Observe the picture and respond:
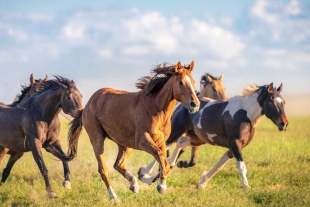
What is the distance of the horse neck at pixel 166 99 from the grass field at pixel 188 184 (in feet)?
4.41

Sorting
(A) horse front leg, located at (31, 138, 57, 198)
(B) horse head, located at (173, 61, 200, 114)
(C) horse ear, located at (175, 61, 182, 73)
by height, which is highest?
(C) horse ear, located at (175, 61, 182, 73)

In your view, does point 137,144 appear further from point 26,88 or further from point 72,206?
point 26,88

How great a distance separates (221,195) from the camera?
31.0 ft

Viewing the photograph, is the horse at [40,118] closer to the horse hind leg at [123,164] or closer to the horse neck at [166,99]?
the horse hind leg at [123,164]

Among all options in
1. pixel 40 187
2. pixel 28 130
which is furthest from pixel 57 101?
pixel 40 187

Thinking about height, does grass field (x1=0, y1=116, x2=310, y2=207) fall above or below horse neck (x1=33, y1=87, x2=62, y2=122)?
below

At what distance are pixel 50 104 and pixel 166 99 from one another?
2838mm

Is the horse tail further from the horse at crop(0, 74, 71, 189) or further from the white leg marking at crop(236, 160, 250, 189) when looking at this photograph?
the white leg marking at crop(236, 160, 250, 189)

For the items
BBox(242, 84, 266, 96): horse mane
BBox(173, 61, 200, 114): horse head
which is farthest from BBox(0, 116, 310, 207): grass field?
BBox(242, 84, 266, 96): horse mane

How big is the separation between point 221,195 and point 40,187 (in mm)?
3556

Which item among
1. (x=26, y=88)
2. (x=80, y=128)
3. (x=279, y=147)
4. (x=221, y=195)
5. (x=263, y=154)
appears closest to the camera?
(x=221, y=195)

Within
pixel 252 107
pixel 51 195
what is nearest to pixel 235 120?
pixel 252 107

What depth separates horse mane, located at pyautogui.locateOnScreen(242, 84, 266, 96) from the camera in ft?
38.2

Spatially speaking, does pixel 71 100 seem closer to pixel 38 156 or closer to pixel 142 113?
pixel 38 156
